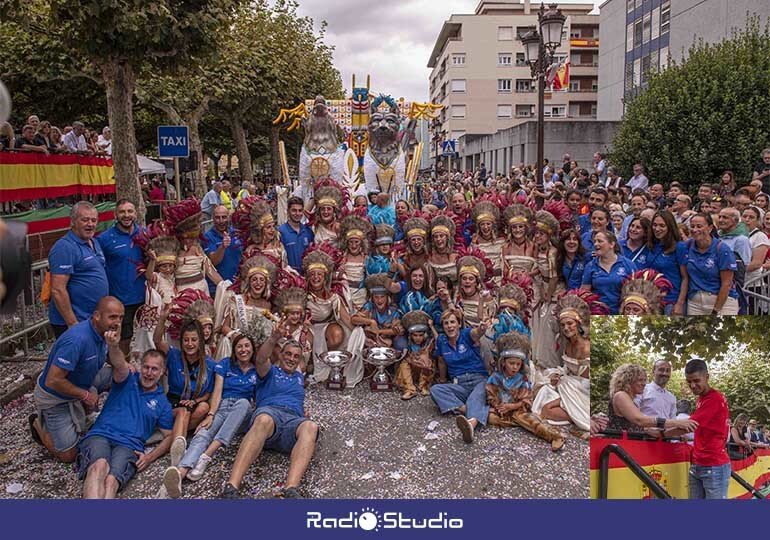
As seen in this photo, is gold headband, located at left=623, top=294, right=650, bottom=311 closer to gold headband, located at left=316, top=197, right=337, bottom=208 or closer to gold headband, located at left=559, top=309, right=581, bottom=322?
gold headband, located at left=559, top=309, right=581, bottom=322

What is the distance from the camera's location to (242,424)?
16.1ft

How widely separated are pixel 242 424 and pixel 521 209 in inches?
146

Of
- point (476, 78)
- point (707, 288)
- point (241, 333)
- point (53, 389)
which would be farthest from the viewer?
point (476, 78)

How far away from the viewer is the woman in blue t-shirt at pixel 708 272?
5672 mm

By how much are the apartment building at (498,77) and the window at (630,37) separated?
5276mm

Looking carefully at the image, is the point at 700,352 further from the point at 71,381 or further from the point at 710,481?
the point at 71,381

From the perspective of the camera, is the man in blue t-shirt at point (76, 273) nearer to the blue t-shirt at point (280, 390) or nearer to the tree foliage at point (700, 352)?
the blue t-shirt at point (280, 390)

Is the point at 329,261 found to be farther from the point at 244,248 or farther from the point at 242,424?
the point at 242,424

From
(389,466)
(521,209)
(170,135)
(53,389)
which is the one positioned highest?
(170,135)

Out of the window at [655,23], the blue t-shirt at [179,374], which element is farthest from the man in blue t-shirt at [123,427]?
the window at [655,23]

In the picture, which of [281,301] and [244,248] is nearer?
[281,301]

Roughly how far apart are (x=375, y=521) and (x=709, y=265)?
13.0 ft

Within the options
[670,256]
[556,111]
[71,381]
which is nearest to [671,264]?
[670,256]

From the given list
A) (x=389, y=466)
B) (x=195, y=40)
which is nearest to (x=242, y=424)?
(x=389, y=466)
